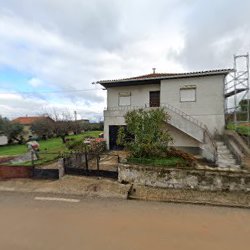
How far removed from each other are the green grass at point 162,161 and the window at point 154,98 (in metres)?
7.50

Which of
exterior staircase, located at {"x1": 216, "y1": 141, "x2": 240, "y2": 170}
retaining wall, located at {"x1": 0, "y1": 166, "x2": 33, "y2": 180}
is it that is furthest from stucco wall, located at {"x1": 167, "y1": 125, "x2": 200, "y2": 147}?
retaining wall, located at {"x1": 0, "y1": 166, "x2": 33, "y2": 180}

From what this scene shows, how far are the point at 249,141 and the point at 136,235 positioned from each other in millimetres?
10767

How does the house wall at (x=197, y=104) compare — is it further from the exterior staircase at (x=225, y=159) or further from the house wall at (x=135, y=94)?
the exterior staircase at (x=225, y=159)

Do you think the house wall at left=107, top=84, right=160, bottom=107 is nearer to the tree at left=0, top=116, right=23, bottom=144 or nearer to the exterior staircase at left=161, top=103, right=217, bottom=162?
the exterior staircase at left=161, top=103, right=217, bottom=162

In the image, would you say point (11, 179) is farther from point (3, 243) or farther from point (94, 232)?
point (94, 232)

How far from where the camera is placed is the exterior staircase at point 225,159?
33.7ft

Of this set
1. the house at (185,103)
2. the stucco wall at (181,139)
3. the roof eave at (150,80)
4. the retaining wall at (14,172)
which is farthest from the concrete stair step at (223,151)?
the retaining wall at (14,172)

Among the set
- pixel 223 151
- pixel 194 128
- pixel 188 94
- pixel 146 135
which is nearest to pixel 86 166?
pixel 146 135

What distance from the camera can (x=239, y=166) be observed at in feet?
32.7

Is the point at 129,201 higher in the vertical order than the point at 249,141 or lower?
lower

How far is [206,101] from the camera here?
15.3 m

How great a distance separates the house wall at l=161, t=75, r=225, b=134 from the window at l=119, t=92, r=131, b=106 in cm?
349

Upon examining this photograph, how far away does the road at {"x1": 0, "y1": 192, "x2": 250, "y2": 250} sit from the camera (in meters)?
5.10

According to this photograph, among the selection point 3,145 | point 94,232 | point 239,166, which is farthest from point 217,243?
point 3,145
